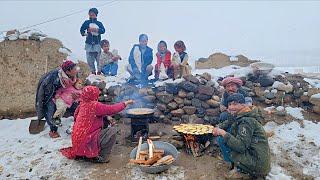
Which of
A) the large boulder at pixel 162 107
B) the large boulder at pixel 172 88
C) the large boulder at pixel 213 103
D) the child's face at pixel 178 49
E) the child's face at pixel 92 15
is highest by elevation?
the child's face at pixel 92 15

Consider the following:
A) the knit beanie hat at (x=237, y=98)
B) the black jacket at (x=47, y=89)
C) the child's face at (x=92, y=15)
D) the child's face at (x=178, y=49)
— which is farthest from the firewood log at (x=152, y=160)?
the child's face at (x=92, y=15)

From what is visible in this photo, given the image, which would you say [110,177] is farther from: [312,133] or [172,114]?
[312,133]

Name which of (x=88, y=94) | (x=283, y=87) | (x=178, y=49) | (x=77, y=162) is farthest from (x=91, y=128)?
(x=283, y=87)

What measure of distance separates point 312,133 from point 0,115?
7.83 m

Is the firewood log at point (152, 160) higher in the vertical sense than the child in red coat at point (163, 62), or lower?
lower

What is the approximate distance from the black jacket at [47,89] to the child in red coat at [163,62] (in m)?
2.72

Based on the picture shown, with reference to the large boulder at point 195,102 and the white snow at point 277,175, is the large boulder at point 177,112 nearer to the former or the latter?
the large boulder at point 195,102

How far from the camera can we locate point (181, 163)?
5.68 m

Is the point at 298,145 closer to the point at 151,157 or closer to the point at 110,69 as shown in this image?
the point at 151,157

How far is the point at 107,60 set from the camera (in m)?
9.16

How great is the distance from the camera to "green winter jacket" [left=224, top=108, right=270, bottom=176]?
4.68 m

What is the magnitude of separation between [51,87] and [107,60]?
8.32 ft

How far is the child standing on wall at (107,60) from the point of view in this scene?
9.12 metres

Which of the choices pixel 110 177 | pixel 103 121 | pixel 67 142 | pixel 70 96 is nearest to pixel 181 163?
pixel 110 177
